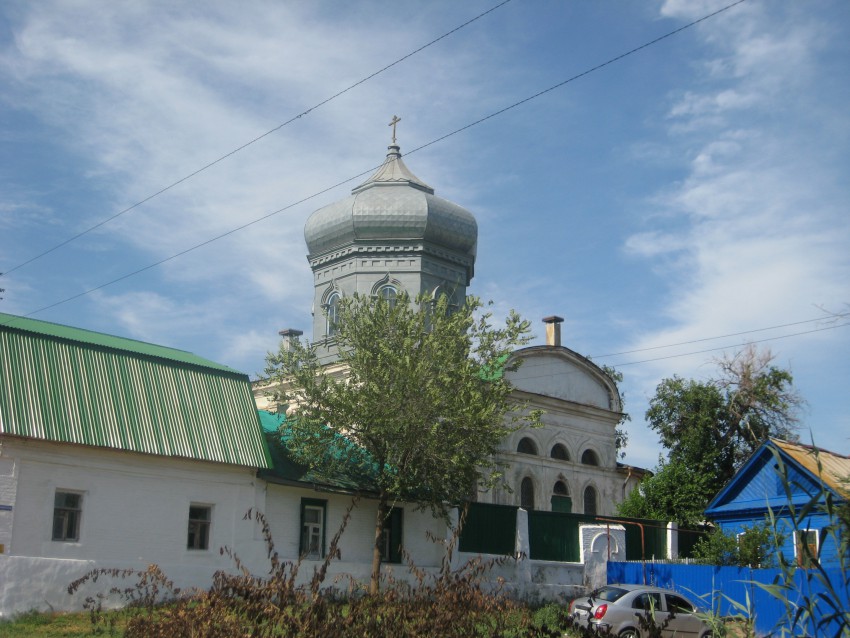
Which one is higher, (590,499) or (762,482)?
(762,482)

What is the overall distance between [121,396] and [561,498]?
16.3 meters

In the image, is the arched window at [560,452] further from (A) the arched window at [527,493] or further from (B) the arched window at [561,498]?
(A) the arched window at [527,493]

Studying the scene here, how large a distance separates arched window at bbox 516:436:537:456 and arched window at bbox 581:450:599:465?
2547 mm

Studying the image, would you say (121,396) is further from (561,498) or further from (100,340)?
(561,498)

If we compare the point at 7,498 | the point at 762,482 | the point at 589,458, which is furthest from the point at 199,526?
the point at 589,458

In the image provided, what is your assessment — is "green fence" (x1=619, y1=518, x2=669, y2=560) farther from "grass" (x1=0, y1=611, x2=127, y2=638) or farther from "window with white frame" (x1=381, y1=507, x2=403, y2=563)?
"grass" (x1=0, y1=611, x2=127, y2=638)

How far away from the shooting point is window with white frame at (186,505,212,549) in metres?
20.2

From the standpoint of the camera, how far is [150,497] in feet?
63.6

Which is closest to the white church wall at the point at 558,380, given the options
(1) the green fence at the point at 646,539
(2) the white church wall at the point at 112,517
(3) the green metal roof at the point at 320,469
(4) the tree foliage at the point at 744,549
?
(1) the green fence at the point at 646,539

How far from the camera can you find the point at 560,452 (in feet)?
104

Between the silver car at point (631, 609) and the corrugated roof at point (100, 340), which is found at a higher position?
the corrugated roof at point (100, 340)

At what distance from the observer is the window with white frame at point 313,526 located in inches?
876

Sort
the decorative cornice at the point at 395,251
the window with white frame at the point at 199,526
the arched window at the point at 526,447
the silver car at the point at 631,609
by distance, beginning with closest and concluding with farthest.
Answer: the silver car at the point at 631,609, the window with white frame at the point at 199,526, the arched window at the point at 526,447, the decorative cornice at the point at 395,251

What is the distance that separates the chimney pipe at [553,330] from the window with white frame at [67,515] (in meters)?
18.7
